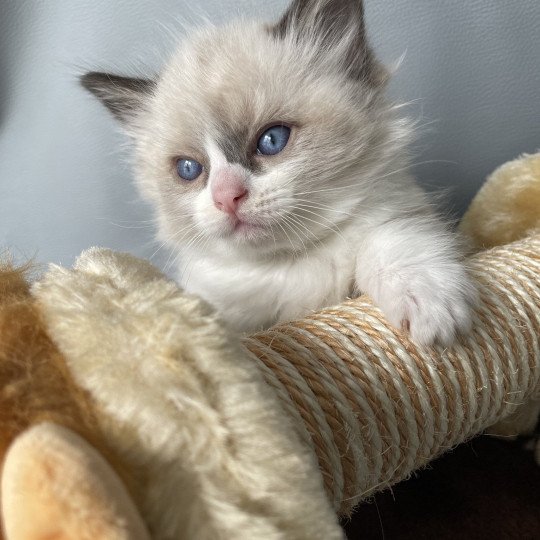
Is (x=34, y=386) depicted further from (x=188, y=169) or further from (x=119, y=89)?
(x=119, y=89)

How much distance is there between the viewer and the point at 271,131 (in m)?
1.06

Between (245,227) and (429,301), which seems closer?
(429,301)

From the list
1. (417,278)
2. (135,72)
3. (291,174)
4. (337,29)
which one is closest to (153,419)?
(417,278)

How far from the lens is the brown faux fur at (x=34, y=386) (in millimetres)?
434

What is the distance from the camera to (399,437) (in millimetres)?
744

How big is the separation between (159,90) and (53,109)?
2.21 ft

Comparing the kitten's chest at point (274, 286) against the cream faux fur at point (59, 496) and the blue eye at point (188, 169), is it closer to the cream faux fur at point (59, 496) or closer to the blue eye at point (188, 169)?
the blue eye at point (188, 169)

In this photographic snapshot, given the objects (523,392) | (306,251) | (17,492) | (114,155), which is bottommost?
(523,392)

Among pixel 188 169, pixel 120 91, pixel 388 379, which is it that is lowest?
pixel 388 379

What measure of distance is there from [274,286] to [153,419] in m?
0.67

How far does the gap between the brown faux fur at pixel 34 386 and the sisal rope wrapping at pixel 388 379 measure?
0.23 meters

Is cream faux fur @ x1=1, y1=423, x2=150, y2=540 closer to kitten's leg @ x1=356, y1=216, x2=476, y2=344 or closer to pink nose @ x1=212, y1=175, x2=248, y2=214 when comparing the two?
kitten's leg @ x1=356, y1=216, x2=476, y2=344

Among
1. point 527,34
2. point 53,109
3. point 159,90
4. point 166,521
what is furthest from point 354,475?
point 53,109

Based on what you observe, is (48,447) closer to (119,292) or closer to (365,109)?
(119,292)
